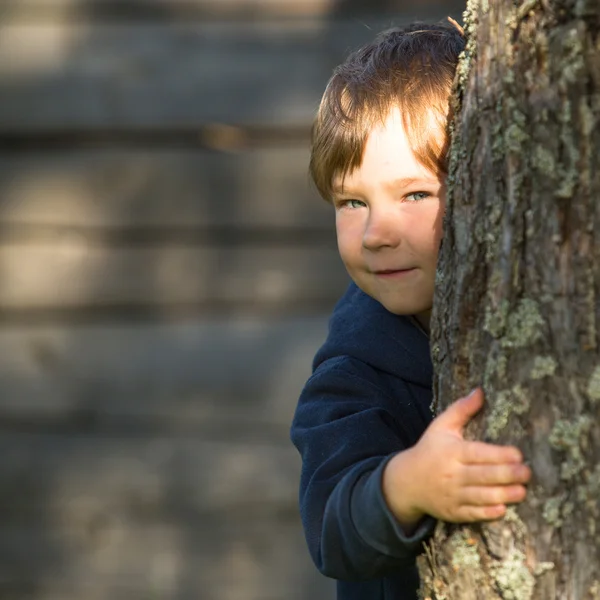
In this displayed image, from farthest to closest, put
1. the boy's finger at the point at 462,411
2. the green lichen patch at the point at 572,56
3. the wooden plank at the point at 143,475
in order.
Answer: the wooden plank at the point at 143,475, the boy's finger at the point at 462,411, the green lichen patch at the point at 572,56

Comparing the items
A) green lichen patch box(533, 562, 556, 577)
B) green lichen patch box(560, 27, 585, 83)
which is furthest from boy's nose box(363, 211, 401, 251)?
green lichen patch box(533, 562, 556, 577)

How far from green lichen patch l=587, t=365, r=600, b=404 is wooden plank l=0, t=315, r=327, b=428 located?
8.21 feet

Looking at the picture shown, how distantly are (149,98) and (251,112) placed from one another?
35 cm

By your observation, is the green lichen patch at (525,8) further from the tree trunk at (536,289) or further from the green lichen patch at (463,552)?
the green lichen patch at (463,552)

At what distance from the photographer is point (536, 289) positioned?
137 cm

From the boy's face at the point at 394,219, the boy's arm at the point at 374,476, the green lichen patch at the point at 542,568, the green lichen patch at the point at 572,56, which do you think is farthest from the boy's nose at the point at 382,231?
the green lichen patch at the point at 542,568

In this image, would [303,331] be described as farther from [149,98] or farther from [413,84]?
[413,84]

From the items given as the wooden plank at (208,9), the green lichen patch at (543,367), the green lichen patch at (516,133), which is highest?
the wooden plank at (208,9)

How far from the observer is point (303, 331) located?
3.86m

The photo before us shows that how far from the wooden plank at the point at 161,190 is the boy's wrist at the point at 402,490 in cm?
233

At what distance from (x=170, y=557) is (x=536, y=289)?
2.82 m

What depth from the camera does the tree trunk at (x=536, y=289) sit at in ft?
4.36

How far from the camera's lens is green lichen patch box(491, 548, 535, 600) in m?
1.37

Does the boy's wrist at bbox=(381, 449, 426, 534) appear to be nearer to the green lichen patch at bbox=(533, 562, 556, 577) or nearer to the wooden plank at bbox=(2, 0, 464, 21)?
the green lichen patch at bbox=(533, 562, 556, 577)
